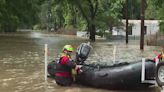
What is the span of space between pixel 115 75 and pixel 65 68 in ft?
6.54

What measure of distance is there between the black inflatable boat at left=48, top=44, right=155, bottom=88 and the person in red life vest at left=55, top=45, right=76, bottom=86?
1.11ft

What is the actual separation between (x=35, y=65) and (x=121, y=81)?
26.9 feet

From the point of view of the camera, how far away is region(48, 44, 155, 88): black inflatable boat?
1277cm

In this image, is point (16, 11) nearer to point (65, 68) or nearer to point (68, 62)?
point (65, 68)

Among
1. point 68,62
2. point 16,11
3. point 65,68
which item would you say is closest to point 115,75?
point 68,62

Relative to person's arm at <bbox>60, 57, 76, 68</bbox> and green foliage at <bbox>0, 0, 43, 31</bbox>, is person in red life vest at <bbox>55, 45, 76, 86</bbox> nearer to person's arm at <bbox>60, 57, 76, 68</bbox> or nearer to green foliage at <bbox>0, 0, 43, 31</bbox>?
person's arm at <bbox>60, 57, 76, 68</bbox>

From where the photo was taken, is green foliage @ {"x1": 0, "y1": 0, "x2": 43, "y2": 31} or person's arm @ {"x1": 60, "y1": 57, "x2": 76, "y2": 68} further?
green foliage @ {"x1": 0, "y1": 0, "x2": 43, "y2": 31}

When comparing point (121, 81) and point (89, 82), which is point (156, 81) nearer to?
point (121, 81)

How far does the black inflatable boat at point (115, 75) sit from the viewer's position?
1277cm

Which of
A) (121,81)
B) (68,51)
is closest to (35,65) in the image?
(68,51)

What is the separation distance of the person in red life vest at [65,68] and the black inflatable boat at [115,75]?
1.11 feet

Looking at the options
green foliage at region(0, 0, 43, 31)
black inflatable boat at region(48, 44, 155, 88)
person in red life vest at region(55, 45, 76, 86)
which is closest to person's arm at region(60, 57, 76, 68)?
person in red life vest at region(55, 45, 76, 86)

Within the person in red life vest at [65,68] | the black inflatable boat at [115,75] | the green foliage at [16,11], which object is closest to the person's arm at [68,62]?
the person in red life vest at [65,68]

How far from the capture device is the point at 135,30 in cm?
8281
